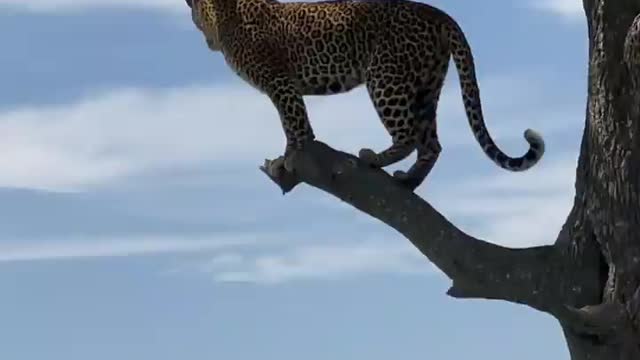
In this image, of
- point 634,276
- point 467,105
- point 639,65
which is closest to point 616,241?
point 634,276

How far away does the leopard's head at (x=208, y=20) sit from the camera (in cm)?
891

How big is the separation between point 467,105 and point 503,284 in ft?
3.94

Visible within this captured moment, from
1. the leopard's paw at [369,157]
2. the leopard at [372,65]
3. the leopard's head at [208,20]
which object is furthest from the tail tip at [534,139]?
the leopard's head at [208,20]

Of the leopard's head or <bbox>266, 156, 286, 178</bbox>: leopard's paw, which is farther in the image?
the leopard's head

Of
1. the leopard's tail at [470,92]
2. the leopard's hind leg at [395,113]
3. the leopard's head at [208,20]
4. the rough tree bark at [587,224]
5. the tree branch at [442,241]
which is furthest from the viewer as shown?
the leopard's head at [208,20]

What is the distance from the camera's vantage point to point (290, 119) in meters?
8.23

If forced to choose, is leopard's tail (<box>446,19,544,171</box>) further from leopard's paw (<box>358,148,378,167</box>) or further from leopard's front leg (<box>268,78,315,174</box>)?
leopard's front leg (<box>268,78,315,174</box>)

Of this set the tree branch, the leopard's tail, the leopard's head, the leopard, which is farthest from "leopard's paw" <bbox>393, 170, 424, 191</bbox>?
the leopard's head

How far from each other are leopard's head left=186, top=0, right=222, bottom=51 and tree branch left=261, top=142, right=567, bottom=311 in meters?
1.30

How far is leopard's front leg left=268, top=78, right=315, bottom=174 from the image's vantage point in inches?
317

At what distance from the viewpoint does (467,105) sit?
8.30 m

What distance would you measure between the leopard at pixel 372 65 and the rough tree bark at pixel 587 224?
0.22m

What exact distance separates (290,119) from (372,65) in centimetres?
55

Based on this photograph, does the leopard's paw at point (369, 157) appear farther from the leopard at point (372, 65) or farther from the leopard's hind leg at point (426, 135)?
the leopard's hind leg at point (426, 135)
